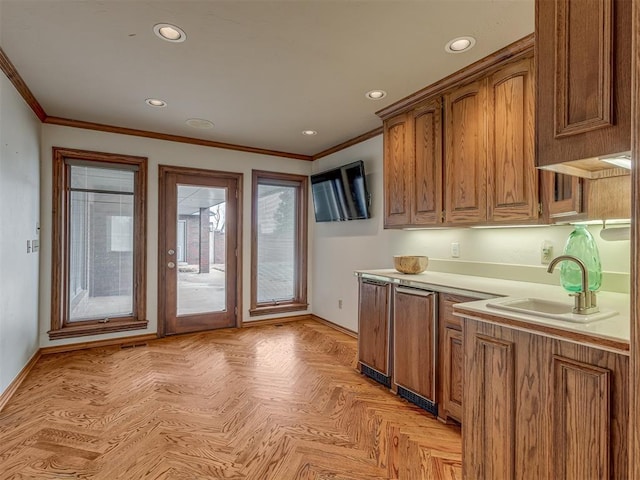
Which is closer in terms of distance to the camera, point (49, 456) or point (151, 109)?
point (49, 456)

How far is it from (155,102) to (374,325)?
2.90 meters

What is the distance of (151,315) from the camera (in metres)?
4.02

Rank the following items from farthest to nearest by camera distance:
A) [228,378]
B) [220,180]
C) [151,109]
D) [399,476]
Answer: [220,180]
[151,109]
[228,378]
[399,476]

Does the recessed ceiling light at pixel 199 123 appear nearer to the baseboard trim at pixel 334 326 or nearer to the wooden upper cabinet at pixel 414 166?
the wooden upper cabinet at pixel 414 166

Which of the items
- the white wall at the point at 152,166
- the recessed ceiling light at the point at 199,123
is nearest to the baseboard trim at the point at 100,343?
the white wall at the point at 152,166

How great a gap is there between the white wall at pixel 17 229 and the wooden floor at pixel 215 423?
1.15ft

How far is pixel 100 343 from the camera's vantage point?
374 cm

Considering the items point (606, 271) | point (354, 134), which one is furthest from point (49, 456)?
point (354, 134)

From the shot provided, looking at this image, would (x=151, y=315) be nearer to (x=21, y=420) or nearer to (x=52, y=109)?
(x=21, y=420)

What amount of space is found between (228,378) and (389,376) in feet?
4.63

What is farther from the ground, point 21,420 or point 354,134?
point 354,134

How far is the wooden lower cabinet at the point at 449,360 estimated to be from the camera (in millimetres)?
2135

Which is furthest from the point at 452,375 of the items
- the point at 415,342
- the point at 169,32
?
the point at 169,32

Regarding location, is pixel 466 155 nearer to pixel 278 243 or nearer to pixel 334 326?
pixel 334 326
